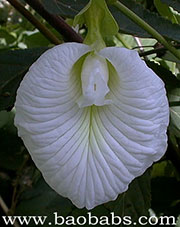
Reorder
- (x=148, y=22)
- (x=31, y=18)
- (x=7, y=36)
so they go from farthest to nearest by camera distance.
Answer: (x=7, y=36)
(x=31, y=18)
(x=148, y=22)

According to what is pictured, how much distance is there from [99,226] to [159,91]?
54 cm

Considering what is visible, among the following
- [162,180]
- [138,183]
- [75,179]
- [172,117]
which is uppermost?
[75,179]

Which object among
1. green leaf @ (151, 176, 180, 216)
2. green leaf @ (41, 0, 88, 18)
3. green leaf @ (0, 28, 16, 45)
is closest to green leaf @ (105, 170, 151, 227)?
green leaf @ (151, 176, 180, 216)

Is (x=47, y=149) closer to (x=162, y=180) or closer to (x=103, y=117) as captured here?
(x=103, y=117)

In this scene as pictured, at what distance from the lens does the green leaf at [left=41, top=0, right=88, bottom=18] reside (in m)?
0.78

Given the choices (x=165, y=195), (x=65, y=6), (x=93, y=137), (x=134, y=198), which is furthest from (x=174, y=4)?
(x=165, y=195)

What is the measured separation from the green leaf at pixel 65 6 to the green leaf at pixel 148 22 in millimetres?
64

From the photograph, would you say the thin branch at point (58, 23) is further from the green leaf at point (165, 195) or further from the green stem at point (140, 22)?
the green leaf at point (165, 195)

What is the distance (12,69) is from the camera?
2.95ft

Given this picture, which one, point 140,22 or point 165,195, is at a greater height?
point 140,22

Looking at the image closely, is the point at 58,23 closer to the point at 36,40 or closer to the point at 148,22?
the point at 148,22

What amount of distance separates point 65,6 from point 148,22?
0.47 ft

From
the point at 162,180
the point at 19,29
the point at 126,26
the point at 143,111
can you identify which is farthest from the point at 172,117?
the point at 19,29

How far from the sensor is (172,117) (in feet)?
2.85
